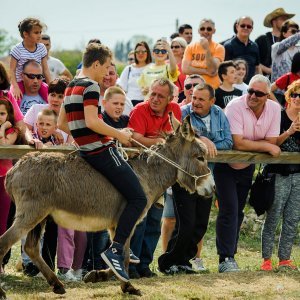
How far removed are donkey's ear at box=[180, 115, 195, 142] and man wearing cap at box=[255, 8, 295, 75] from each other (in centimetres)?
732

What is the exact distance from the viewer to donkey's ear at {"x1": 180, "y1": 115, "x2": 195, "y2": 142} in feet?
31.2

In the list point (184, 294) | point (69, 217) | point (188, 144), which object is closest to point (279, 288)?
point (184, 294)

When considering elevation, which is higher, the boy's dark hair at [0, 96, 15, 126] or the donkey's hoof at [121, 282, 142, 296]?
the boy's dark hair at [0, 96, 15, 126]

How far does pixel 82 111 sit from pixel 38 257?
5.83 feet

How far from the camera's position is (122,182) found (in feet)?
29.6

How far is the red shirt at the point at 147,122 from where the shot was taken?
1072cm

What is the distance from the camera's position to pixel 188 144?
972 cm

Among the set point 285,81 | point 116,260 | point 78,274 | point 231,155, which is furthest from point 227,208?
point 285,81

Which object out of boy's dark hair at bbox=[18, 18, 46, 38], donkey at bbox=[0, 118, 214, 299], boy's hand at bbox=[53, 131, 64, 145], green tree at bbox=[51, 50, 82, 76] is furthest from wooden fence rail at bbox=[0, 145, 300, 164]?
green tree at bbox=[51, 50, 82, 76]

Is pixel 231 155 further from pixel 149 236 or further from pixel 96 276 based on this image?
pixel 96 276

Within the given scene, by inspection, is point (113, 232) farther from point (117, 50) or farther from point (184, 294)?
point (117, 50)

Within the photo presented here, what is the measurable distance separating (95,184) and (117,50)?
10809 cm

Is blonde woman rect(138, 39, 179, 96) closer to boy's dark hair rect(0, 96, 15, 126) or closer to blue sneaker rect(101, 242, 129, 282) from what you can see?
boy's dark hair rect(0, 96, 15, 126)

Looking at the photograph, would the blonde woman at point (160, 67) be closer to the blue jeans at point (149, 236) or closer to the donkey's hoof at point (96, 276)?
the blue jeans at point (149, 236)
